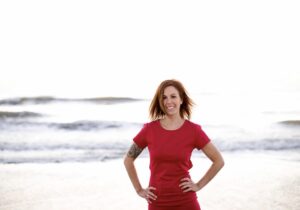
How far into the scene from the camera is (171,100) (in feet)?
10.2

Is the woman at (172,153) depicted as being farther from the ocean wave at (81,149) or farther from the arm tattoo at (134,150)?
the ocean wave at (81,149)

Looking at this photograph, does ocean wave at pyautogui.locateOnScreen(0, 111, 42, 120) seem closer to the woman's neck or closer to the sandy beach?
the sandy beach

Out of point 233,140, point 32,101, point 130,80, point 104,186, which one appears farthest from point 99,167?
point 130,80

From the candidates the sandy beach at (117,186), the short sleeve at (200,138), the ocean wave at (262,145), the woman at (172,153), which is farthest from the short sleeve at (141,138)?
the ocean wave at (262,145)

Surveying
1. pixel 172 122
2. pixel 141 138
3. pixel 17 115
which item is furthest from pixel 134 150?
pixel 17 115

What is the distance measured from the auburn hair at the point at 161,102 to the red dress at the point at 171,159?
210mm

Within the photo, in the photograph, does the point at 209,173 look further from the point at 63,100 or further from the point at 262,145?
the point at 63,100

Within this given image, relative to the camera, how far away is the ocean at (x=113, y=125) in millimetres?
9906

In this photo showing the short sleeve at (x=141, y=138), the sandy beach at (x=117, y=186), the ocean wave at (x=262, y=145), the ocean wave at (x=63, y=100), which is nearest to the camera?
the short sleeve at (x=141, y=138)

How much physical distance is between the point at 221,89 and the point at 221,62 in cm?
264

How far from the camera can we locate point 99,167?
7.91 meters

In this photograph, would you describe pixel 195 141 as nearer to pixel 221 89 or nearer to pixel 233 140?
pixel 233 140

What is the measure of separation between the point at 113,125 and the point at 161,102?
37.8 feet

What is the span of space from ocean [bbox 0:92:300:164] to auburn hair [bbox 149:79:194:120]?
221 inches
